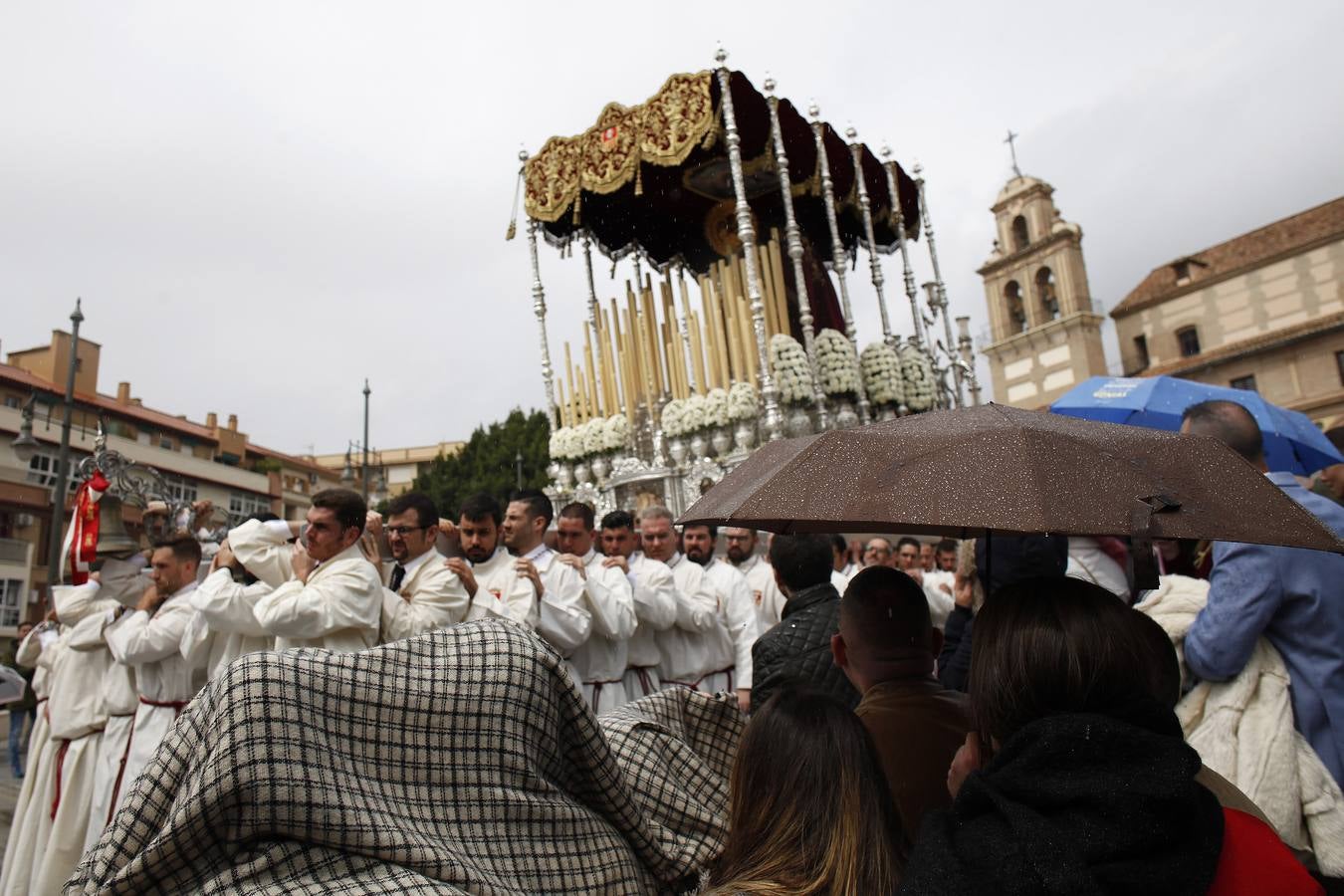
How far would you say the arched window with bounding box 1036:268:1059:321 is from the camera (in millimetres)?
39225

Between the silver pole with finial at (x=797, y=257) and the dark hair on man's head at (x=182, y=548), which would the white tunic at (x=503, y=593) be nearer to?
the dark hair on man's head at (x=182, y=548)

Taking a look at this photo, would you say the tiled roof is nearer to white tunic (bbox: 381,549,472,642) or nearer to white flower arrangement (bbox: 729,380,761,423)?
white flower arrangement (bbox: 729,380,761,423)

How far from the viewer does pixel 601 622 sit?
511cm

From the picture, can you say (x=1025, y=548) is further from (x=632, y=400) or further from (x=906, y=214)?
(x=906, y=214)

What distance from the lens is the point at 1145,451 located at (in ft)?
6.88

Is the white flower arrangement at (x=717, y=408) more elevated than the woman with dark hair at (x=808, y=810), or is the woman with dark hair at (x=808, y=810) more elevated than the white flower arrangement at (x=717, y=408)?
the white flower arrangement at (x=717, y=408)

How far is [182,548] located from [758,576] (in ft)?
13.5

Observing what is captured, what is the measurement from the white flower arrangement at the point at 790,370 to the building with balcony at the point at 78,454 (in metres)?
18.3

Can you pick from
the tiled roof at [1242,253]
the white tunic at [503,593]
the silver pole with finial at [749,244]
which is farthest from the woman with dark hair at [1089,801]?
the tiled roof at [1242,253]

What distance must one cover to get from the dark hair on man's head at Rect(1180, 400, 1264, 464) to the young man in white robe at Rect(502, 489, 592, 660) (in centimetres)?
298

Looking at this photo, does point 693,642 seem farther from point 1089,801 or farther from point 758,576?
point 1089,801

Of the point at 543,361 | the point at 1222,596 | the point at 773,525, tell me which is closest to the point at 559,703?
the point at 773,525

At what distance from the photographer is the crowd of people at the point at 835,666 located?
4.58 ft

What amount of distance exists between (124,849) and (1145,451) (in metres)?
2.16
